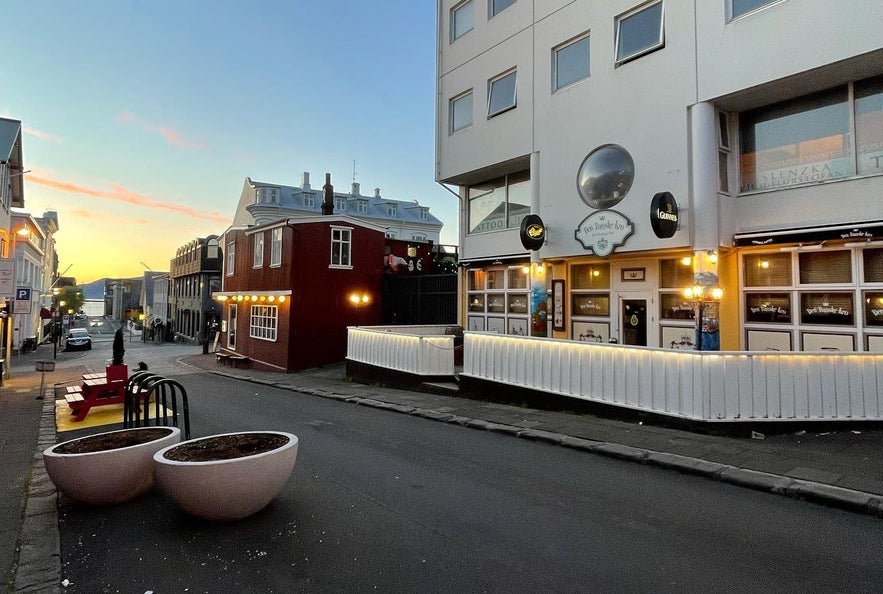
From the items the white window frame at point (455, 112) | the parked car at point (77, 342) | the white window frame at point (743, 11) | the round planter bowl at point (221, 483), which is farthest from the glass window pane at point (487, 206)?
the parked car at point (77, 342)

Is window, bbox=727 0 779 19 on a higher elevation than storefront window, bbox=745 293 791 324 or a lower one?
higher

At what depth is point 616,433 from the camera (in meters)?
7.43

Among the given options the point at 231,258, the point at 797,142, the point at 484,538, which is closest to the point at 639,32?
the point at 797,142

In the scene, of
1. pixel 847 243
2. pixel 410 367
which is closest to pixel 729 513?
pixel 847 243

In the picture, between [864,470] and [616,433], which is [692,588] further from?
[616,433]

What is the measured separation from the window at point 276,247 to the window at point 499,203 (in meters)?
9.27

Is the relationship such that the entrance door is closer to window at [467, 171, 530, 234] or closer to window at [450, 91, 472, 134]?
window at [467, 171, 530, 234]

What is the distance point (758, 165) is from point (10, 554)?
1259 centimetres

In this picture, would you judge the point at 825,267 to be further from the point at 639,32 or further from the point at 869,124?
the point at 639,32

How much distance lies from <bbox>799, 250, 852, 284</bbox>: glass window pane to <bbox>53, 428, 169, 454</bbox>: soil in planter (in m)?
11.0

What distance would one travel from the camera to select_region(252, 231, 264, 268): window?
23.0 metres

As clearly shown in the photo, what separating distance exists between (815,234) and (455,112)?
11319 mm

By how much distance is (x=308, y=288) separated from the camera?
20.5 m

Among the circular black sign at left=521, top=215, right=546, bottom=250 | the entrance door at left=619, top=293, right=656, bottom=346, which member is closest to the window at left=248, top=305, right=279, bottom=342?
the circular black sign at left=521, top=215, right=546, bottom=250
